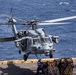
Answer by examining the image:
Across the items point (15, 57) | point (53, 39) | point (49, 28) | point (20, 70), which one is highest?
point (53, 39)

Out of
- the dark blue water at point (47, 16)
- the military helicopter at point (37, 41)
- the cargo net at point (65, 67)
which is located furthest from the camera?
the dark blue water at point (47, 16)

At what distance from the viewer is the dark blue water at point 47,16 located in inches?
3701

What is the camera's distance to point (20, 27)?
116 metres

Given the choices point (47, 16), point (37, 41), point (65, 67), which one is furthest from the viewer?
point (47, 16)

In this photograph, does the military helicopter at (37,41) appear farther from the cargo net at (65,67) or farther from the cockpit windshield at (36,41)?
the cargo net at (65,67)

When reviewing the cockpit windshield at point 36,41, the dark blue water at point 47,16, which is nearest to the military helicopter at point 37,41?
the cockpit windshield at point 36,41

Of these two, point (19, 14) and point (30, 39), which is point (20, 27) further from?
point (30, 39)

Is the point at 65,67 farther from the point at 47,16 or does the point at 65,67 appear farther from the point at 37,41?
the point at 47,16

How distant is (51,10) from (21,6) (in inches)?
576

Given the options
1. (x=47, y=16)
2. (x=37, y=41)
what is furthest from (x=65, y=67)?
(x=47, y=16)

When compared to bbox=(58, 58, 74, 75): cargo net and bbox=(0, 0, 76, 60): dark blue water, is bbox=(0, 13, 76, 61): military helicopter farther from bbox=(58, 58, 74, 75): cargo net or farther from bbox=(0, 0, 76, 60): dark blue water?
bbox=(0, 0, 76, 60): dark blue water

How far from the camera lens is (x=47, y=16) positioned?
141 meters

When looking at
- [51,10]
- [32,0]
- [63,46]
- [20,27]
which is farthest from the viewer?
[32,0]

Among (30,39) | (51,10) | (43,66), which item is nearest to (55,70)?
(43,66)
